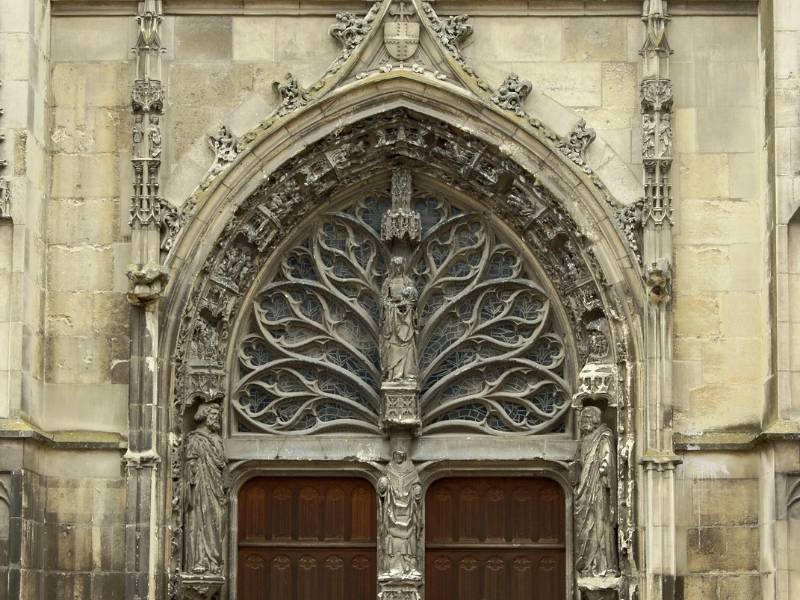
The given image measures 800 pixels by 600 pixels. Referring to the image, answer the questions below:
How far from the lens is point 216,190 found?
20.1 meters

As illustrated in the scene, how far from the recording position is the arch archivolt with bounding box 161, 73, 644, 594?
1991 cm

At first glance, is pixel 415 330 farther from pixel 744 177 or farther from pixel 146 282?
pixel 744 177

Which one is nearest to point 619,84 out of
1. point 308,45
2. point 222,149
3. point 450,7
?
point 450,7

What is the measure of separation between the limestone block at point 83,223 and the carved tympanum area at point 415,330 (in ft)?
5.57

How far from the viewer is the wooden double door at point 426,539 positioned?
20594mm

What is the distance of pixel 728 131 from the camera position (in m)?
20.1

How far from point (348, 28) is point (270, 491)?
463cm

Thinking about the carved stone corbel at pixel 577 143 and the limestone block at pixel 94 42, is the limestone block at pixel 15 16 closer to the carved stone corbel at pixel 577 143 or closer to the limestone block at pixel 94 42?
the limestone block at pixel 94 42

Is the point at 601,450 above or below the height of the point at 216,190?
below

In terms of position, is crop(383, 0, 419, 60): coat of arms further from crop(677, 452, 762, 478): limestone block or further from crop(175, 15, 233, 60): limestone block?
crop(677, 452, 762, 478): limestone block

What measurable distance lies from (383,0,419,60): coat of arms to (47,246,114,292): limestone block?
3.36m

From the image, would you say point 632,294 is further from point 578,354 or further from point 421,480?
point 421,480

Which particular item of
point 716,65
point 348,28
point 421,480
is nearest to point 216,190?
point 348,28

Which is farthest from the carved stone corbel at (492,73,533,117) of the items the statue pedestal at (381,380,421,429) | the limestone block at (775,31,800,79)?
the statue pedestal at (381,380,421,429)
